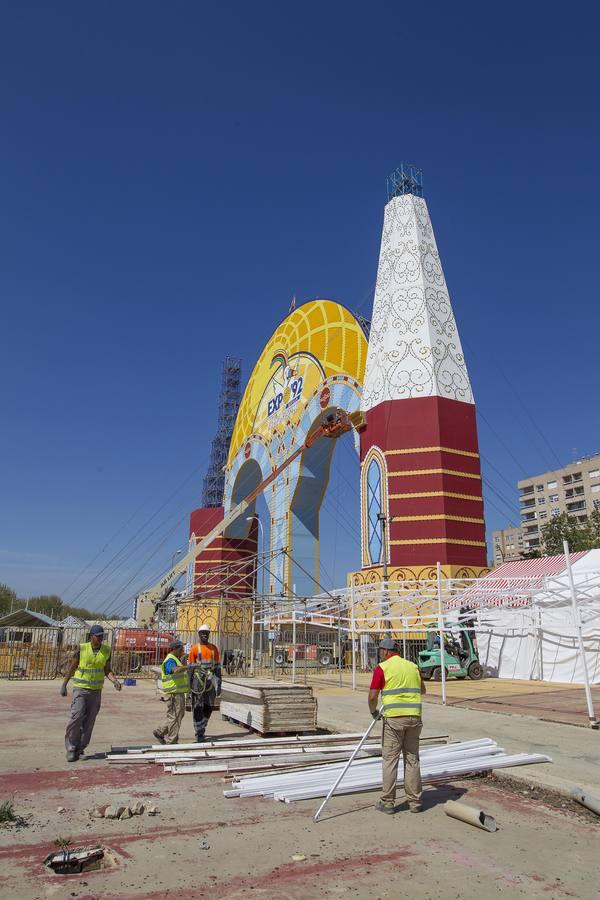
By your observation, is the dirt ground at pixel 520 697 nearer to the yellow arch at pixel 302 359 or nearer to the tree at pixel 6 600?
the yellow arch at pixel 302 359

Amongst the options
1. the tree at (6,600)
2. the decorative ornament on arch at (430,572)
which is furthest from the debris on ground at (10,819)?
the tree at (6,600)

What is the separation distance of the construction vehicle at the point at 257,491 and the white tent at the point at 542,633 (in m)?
11.8

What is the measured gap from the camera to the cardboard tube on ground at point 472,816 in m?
5.28

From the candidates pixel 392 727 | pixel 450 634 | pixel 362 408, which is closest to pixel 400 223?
pixel 362 408

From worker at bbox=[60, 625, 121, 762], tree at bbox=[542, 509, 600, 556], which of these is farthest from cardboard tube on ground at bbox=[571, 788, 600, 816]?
tree at bbox=[542, 509, 600, 556]

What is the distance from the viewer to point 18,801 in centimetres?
608

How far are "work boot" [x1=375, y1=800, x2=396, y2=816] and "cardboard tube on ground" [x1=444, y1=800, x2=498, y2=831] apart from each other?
0.52m

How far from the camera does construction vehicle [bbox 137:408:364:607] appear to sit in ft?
106

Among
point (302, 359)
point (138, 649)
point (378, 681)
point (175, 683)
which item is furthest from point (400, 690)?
point (302, 359)

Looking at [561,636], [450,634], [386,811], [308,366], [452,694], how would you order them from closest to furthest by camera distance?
[386,811] < [452,694] < [561,636] < [450,634] < [308,366]

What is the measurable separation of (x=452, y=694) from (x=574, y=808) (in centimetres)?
1142

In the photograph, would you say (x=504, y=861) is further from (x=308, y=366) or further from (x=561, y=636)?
(x=308, y=366)

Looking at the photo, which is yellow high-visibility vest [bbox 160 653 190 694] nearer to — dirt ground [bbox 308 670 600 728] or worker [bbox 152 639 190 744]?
worker [bbox 152 639 190 744]

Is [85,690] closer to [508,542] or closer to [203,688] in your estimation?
[203,688]
